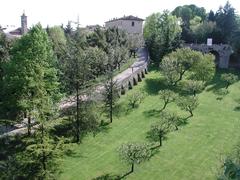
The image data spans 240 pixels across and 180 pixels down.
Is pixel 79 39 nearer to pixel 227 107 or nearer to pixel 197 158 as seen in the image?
pixel 197 158

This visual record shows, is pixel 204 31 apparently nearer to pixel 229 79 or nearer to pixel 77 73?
pixel 229 79

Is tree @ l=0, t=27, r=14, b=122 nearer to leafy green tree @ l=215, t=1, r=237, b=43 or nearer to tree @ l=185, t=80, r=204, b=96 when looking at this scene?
tree @ l=185, t=80, r=204, b=96

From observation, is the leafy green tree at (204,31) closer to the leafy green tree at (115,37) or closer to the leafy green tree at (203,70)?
the leafy green tree at (115,37)

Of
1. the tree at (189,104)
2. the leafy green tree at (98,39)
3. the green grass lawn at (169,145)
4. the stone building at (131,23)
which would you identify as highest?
the stone building at (131,23)

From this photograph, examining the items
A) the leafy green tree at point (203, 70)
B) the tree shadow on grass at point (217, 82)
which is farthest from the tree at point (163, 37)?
the leafy green tree at point (203, 70)

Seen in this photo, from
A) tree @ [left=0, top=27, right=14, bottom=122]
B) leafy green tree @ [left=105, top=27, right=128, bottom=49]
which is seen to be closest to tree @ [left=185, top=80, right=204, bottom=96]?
leafy green tree @ [left=105, top=27, right=128, bottom=49]

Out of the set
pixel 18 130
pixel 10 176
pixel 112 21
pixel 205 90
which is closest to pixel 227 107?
pixel 205 90

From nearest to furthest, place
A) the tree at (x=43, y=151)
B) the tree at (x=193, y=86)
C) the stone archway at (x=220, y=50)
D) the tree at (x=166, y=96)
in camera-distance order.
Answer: the tree at (x=43, y=151) → the tree at (x=166, y=96) → the tree at (x=193, y=86) → the stone archway at (x=220, y=50)
